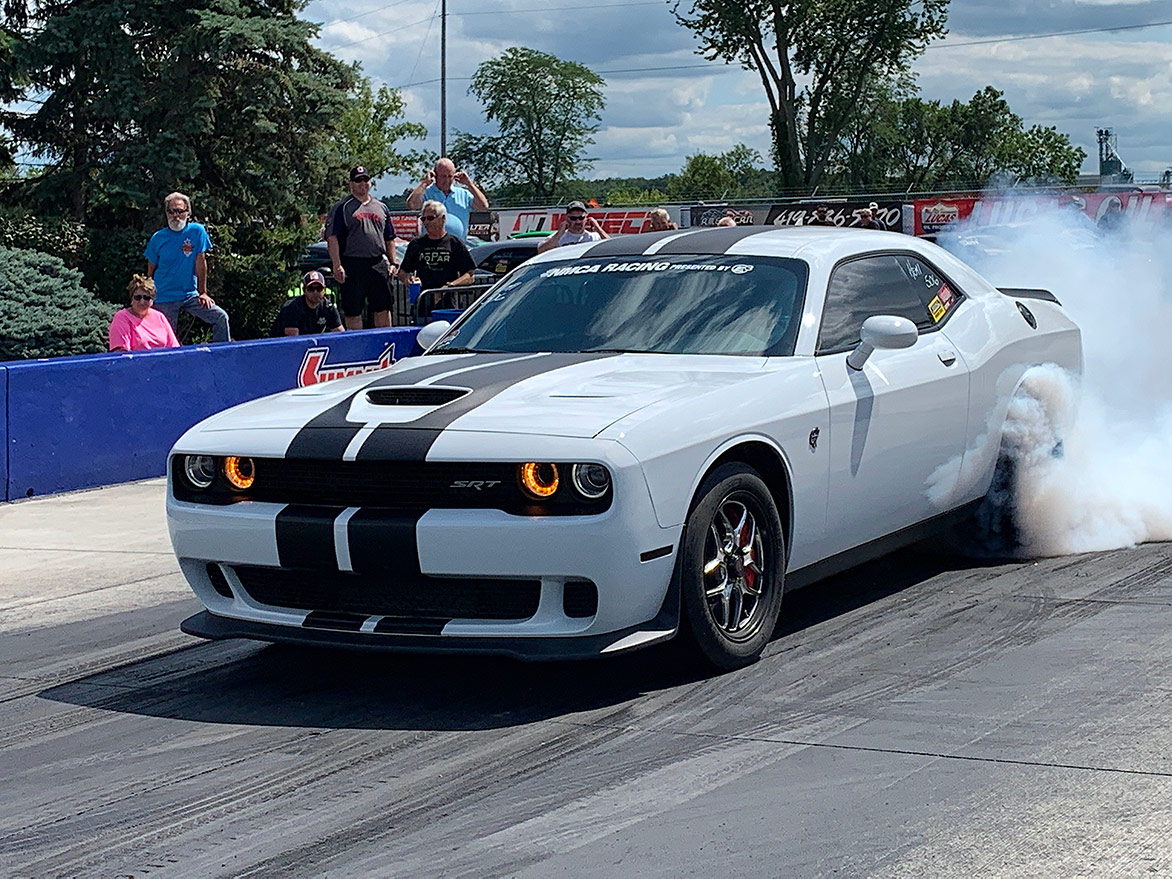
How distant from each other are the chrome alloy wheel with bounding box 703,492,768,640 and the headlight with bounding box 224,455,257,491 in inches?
60.9

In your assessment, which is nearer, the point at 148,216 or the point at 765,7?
the point at 148,216

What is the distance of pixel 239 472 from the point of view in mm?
5488

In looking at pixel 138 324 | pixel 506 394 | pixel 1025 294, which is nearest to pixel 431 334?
pixel 506 394

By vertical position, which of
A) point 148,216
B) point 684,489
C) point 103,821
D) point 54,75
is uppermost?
point 54,75

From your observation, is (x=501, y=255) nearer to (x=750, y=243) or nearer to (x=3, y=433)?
(x=3, y=433)

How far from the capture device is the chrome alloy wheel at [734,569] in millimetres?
5453

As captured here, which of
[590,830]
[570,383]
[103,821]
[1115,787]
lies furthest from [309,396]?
[1115,787]

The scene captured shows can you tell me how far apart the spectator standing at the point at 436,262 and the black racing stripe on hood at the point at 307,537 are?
9074 millimetres

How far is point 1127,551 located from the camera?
25.3 ft

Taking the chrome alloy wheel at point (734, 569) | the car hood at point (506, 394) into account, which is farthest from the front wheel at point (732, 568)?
the car hood at point (506, 394)

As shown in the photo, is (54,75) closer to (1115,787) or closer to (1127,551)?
(1127,551)

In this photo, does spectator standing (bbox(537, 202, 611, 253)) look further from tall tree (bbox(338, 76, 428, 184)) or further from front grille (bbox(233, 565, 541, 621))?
tall tree (bbox(338, 76, 428, 184))

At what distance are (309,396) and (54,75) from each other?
2651 centimetres

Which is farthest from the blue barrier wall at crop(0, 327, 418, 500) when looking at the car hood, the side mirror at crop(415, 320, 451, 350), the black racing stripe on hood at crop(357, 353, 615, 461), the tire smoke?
the tire smoke
